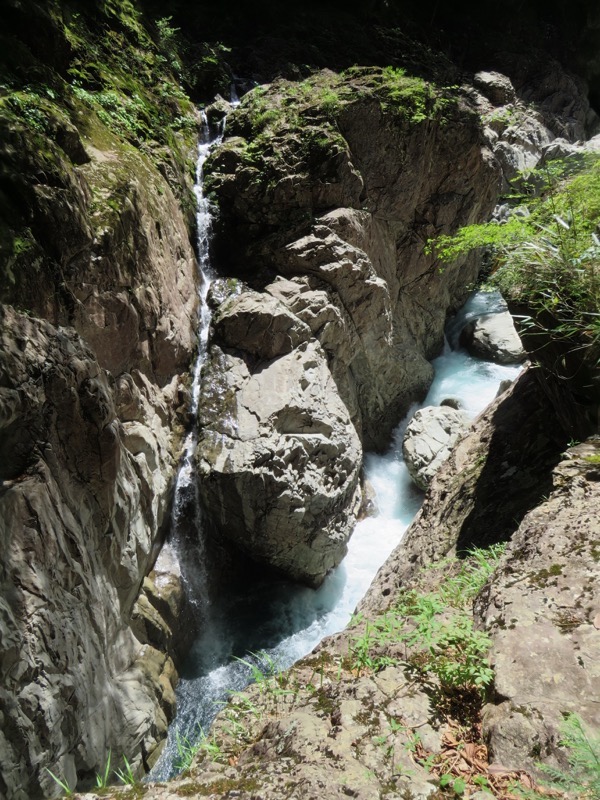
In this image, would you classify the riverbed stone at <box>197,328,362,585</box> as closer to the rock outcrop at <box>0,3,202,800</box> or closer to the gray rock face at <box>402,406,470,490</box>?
the rock outcrop at <box>0,3,202,800</box>

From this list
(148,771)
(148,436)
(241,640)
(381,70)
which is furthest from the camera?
(381,70)

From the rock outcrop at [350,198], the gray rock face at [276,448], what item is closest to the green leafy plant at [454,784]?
the gray rock face at [276,448]

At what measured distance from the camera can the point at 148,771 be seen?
5.52m

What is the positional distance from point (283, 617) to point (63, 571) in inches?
209

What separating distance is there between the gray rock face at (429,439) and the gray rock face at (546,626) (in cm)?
696

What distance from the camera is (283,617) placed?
331 inches

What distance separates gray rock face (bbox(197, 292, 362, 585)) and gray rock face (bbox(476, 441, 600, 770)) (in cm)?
497

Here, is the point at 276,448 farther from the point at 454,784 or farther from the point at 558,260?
the point at 454,784

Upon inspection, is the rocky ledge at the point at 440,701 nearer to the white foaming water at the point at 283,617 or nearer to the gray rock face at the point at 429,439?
the white foaming water at the point at 283,617

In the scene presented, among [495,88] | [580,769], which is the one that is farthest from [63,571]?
[495,88]

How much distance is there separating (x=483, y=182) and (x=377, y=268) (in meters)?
4.52

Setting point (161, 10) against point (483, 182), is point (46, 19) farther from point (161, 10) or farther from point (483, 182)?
point (483, 182)

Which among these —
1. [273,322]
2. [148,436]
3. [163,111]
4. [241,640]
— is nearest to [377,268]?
[273,322]

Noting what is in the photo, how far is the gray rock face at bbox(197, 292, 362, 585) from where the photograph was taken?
7.88m
